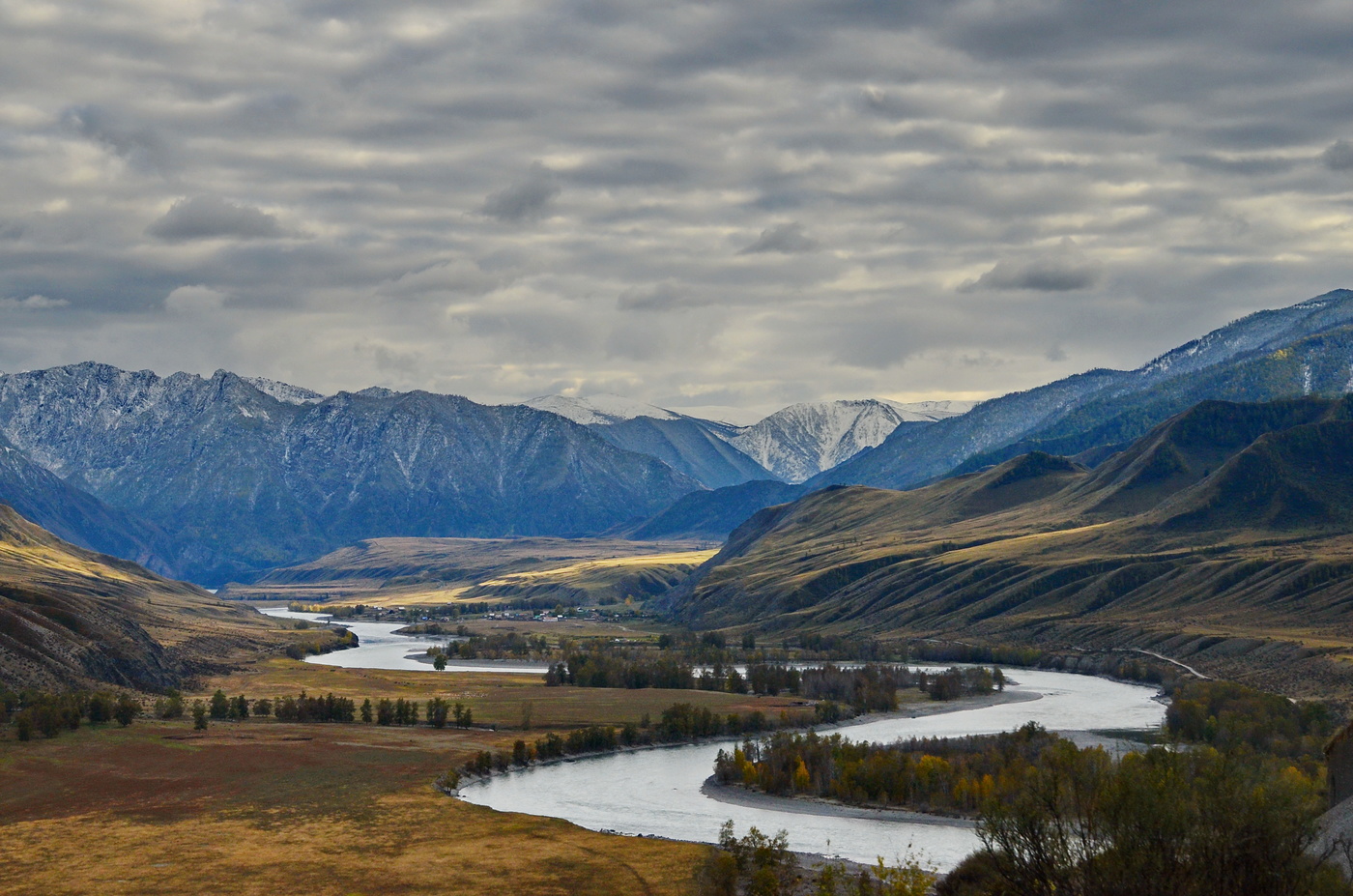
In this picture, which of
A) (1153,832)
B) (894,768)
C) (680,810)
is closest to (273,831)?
(680,810)

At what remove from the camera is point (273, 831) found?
131750 millimetres

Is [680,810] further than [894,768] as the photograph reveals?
No

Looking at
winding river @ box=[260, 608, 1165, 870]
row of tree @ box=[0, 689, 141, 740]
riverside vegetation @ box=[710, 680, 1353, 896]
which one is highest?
row of tree @ box=[0, 689, 141, 740]

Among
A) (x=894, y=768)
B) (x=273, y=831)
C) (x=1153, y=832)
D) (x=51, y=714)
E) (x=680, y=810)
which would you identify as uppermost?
(x=51, y=714)

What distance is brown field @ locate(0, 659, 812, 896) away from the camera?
4409 inches

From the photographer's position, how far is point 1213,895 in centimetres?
5978

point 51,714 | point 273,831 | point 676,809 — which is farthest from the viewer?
point 51,714

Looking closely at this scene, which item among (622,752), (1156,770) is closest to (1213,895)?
(1156,770)

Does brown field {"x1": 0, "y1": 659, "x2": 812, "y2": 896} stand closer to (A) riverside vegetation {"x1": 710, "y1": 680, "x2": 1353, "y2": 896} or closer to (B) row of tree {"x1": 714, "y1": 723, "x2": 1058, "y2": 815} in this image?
(B) row of tree {"x1": 714, "y1": 723, "x2": 1058, "y2": 815}

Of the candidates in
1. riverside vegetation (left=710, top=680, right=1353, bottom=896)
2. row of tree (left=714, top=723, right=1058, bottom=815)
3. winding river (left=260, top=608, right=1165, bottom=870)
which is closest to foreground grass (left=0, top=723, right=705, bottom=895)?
winding river (left=260, top=608, right=1165, bottom=870)

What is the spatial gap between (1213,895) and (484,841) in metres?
82.4

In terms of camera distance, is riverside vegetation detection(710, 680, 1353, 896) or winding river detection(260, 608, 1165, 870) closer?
riverside vegetation detection(710, 680, 1353, 896)

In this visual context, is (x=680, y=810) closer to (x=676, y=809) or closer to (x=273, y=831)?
(x=676, y=809)

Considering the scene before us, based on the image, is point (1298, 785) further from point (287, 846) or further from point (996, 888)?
point (287, 846)
